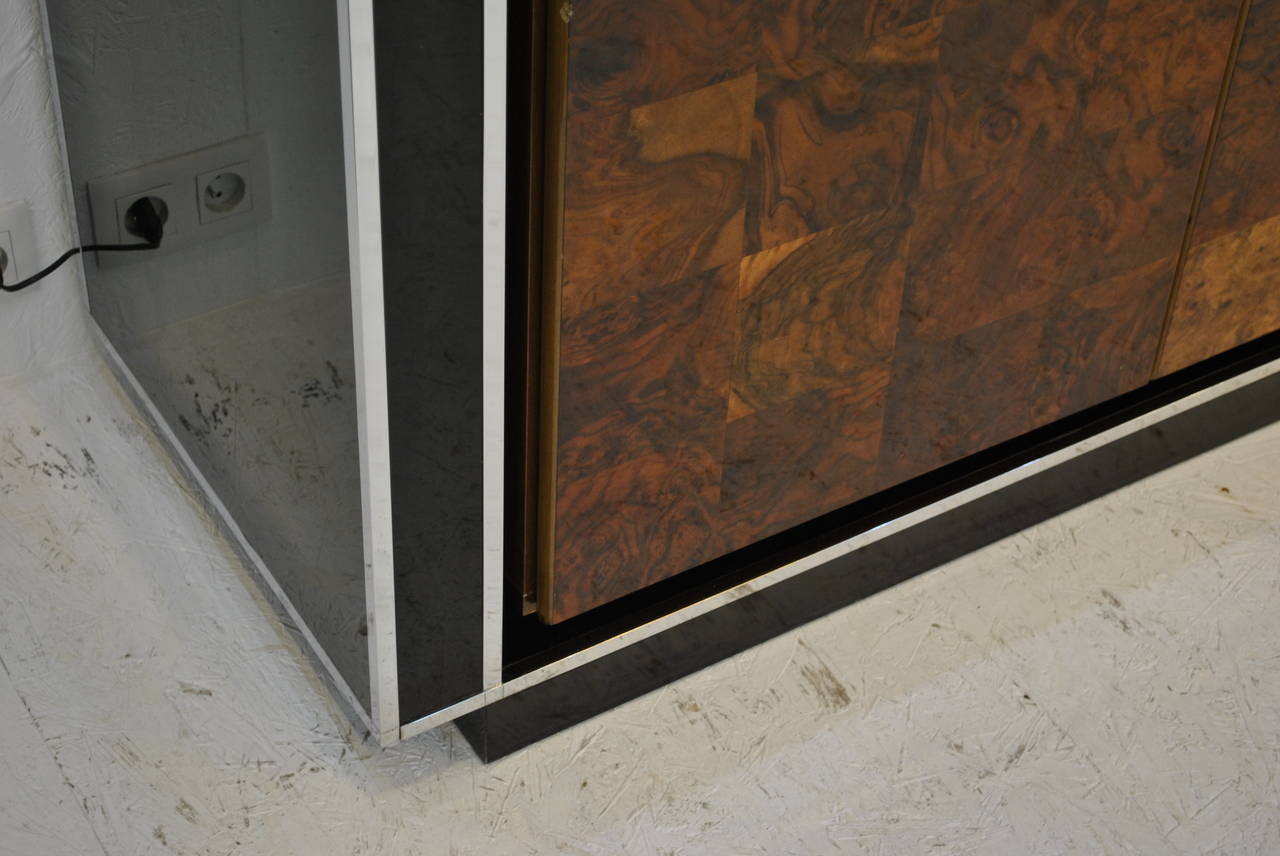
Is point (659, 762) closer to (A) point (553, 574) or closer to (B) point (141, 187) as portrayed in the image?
(A) point (553, 574)

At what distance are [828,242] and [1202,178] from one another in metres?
0.36

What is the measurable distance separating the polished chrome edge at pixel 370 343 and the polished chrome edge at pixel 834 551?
73mm

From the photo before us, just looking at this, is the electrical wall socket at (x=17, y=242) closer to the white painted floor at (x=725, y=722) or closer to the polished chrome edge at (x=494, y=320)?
the white painted floor at (x=725, y=722)

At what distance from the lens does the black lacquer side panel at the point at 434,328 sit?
2.75ft

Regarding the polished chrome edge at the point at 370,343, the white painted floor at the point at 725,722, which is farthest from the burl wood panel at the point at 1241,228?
the polished chrome edge at the point at 370,343

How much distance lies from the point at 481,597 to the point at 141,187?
0.43 m

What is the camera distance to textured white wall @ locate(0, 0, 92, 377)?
53.4 inches

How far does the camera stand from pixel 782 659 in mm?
1271

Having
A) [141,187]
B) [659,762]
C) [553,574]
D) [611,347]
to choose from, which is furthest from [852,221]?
[141,187]

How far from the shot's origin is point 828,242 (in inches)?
42.1

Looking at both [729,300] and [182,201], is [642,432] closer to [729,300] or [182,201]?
[729,300]

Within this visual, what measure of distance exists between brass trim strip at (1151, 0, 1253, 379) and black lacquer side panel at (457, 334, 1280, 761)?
86 mm

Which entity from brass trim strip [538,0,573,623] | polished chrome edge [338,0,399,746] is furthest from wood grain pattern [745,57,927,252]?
polished chrome edge [338,0,399,746]

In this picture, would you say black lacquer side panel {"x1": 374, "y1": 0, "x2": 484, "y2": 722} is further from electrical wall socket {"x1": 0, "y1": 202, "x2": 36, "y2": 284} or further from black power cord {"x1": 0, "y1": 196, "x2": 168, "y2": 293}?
electrical wall socket {"x1": 0, "y1": 202, "x2": 36, "y2": 284}
